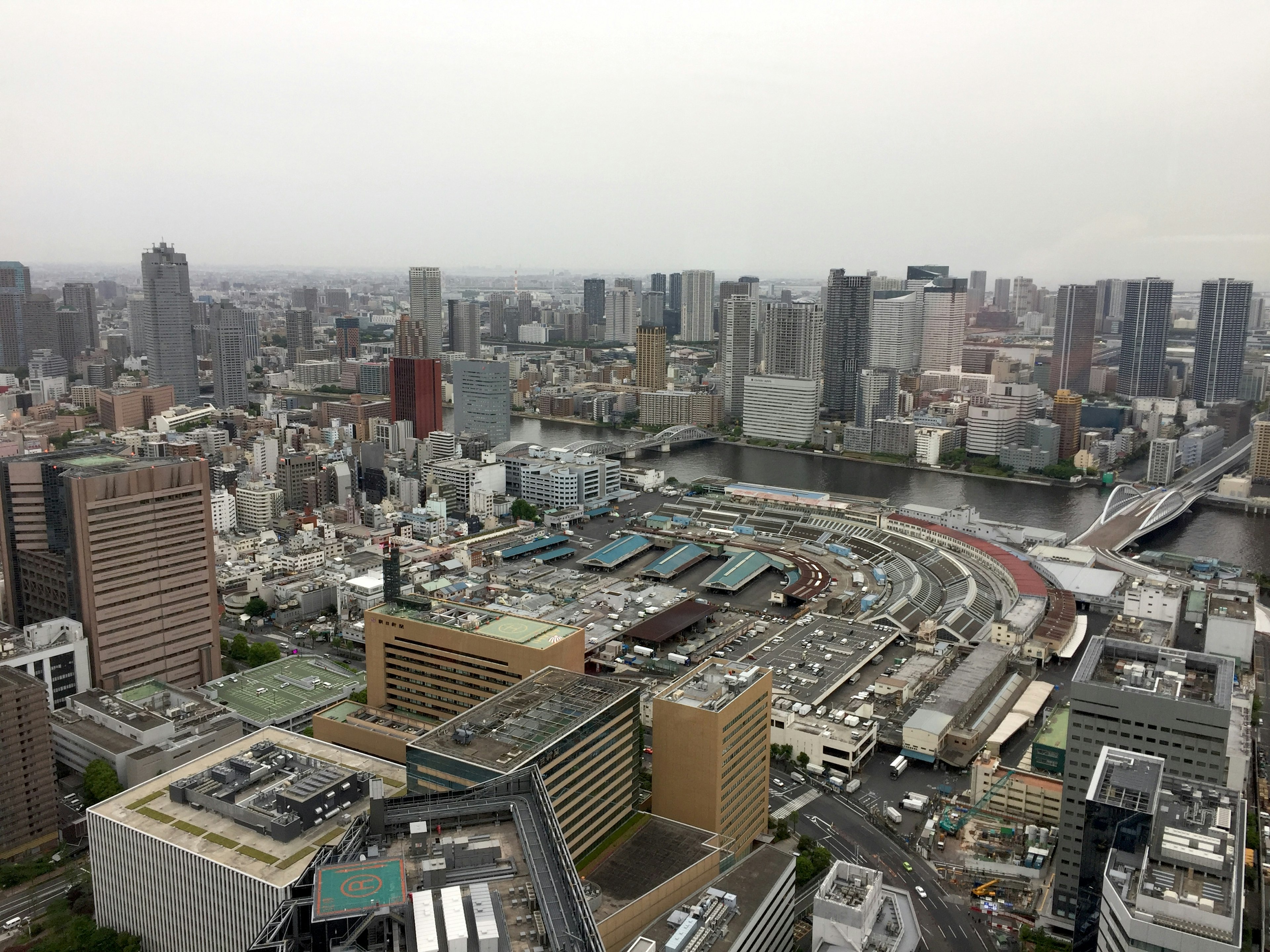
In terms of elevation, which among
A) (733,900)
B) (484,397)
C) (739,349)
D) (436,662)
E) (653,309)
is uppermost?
(653,309)

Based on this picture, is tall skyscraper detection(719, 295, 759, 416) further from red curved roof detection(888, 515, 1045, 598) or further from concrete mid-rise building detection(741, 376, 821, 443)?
red curved roof detection(888, 515, 1045, 598)

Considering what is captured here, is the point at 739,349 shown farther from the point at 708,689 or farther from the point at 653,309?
the point at 708,689

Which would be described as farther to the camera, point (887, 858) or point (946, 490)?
point (946, 490)

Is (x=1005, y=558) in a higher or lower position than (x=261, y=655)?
higher

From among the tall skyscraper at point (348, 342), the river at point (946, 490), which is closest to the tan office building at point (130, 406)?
the river at point (946, 490)

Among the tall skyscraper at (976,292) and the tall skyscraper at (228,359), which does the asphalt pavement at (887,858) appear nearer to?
the tall skyscraper at (976,292)

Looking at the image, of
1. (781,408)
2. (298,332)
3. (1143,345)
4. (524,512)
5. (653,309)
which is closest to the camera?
(524,512)

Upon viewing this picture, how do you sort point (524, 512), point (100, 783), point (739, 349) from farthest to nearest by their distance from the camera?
1. point (739, 349)
2. point (524, 512)
3. point (100, 783)

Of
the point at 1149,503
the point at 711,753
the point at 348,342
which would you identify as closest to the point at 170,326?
the point at 348,342

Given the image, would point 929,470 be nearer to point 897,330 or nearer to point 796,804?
point 897,330
